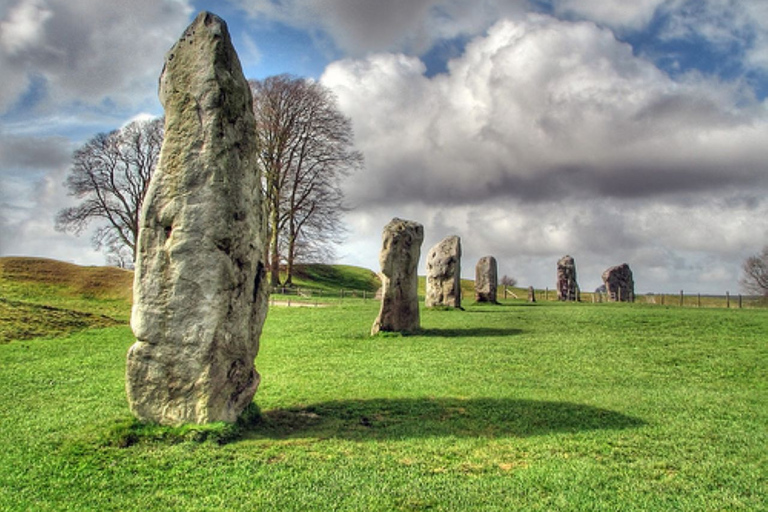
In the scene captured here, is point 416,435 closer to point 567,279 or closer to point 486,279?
point 486,279

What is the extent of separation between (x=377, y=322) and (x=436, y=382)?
640 cm

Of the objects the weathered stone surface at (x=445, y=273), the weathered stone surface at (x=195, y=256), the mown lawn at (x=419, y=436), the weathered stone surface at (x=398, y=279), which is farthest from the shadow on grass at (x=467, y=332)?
the weathered stone surface at (x=195, y=256)

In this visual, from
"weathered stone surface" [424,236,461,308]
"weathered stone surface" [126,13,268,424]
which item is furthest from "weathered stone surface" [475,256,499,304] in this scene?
"weathered stone surface" [126,13,268,424]

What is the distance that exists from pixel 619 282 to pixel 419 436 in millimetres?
34907

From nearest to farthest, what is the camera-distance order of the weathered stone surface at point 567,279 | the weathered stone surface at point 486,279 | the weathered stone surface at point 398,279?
the weathered stone surface at point 398,279
the weathered stone surface at point 486,279
the weathered stone surface at point 567,279

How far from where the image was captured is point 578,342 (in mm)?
15859

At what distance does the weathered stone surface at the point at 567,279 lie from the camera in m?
40.5

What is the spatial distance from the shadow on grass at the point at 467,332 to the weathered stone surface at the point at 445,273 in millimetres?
7176

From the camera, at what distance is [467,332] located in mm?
18031

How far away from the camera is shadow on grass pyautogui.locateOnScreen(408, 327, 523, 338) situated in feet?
56.5

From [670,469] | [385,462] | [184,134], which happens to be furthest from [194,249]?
[670,469]

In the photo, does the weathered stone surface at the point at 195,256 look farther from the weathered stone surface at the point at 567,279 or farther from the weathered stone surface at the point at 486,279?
the weathered stone surface at the point at 567,279

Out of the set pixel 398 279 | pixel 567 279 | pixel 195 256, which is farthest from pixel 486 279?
pixel 195 256

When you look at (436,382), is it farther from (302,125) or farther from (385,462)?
(302,125)
